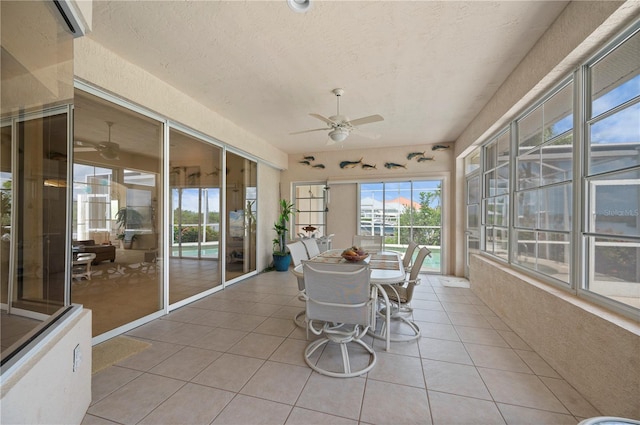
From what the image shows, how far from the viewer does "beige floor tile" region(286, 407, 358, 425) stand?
1.56m

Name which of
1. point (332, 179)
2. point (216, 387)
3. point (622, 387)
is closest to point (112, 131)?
point (216, 387)

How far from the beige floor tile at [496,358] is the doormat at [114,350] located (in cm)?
313

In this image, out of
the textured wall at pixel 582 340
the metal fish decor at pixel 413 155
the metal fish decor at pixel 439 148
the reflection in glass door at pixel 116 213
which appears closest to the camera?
the textured wall at pixel 582 340

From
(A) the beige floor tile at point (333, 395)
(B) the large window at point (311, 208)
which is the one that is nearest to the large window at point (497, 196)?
(A) the beige floor tile at point (333, 395)

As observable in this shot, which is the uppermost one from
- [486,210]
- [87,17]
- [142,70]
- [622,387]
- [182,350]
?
[142,70]

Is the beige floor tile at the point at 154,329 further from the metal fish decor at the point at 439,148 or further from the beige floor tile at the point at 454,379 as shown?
the metal fish decor at the point at 439,148

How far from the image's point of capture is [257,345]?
249 cm

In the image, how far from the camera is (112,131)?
2.82 metres

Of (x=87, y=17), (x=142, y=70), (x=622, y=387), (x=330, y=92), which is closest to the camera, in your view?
(x=622, y=387)

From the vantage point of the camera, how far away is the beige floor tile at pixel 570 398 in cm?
164

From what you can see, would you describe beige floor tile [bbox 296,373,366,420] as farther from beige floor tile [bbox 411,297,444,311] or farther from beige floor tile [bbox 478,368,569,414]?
beige floor tile [bbox 411,297,444,311]

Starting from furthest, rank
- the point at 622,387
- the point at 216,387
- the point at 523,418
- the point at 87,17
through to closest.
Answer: the point at 216,387, the point at 87,17, the point at 523,418, the point at 622,387

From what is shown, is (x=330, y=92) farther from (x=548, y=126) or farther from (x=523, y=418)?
(x=523, y=418)

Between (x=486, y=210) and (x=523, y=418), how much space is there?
3206 mm
